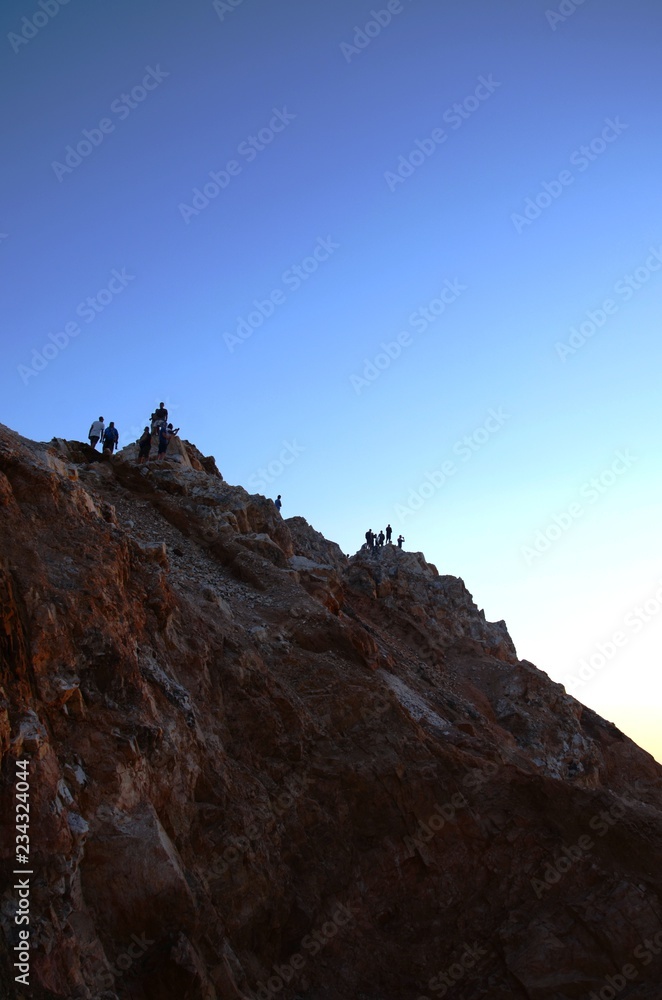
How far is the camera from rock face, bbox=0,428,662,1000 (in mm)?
13086

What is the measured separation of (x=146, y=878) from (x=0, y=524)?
6.64 meters

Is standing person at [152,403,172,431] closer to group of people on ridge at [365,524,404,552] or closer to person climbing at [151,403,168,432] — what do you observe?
person climbing at [151,403,168,432]

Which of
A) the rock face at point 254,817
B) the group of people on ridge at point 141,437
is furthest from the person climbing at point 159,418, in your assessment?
the rock face at point 254,817

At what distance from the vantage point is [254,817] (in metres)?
17.0

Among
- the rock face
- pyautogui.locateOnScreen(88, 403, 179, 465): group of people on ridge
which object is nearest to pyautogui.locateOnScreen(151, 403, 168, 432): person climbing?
pyautogui.locateOnScreen(88, 403, 179, 465): group of people on ridge

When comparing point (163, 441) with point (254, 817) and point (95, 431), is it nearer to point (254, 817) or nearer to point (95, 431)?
point (95, 431)

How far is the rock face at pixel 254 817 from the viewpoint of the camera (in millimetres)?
13086

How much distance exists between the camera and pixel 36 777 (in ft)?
41.4

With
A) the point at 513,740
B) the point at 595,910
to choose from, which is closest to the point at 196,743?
the point at 595,910

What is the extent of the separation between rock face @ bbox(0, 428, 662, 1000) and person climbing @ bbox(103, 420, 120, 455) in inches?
314

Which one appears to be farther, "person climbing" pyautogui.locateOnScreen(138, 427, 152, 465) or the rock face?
"person climbing" pyautogui.locateOnScreen(138, 427, 152, 465)

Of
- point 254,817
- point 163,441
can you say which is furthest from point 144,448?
point 254,817

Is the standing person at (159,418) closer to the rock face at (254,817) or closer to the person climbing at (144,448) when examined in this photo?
the person climbing at (144,448)

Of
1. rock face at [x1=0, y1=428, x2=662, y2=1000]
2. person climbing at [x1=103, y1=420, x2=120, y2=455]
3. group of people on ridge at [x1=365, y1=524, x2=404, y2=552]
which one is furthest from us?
group of people on ridge at [x1=365, y1=524, x2=404, y2=552]
